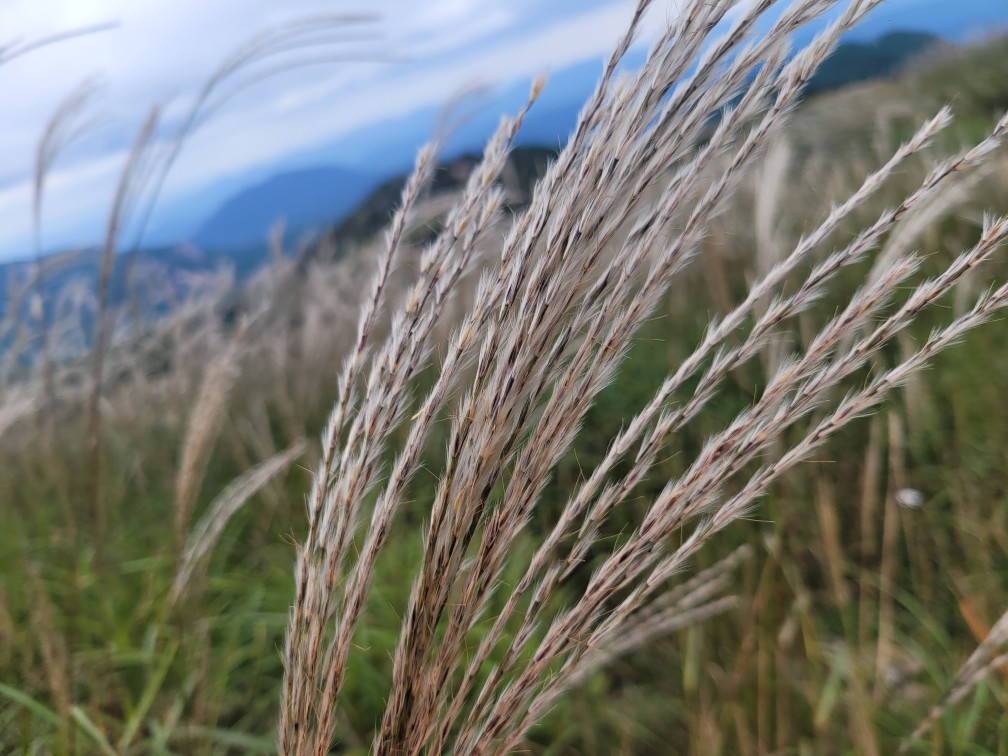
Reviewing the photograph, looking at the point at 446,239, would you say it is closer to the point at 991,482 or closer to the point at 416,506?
the point at 991,482

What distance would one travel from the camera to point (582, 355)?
78cm

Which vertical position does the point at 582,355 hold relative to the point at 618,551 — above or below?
above

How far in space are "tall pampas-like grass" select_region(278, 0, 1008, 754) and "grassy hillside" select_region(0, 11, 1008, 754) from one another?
2 cm

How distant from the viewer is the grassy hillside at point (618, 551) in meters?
1.71

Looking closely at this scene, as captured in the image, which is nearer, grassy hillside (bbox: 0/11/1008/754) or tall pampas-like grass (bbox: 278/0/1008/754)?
tall pampas-like grass (bbox: 278/0/1008/754)

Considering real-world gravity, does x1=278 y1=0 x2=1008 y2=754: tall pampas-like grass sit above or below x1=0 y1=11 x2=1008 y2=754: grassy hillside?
above

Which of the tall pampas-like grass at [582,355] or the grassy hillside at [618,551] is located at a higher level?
the tall pampas-like grass at [582,355]

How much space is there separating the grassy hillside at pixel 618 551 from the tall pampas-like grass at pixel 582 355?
0.06ft

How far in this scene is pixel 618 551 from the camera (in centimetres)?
82

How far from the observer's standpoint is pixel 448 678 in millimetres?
915

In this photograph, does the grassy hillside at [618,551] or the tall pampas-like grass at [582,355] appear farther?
the grassy hillside at [618,551]

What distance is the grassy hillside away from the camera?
1710 mm

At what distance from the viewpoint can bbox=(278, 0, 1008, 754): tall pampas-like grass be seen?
2.45 feet

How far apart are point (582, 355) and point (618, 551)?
219 mm
